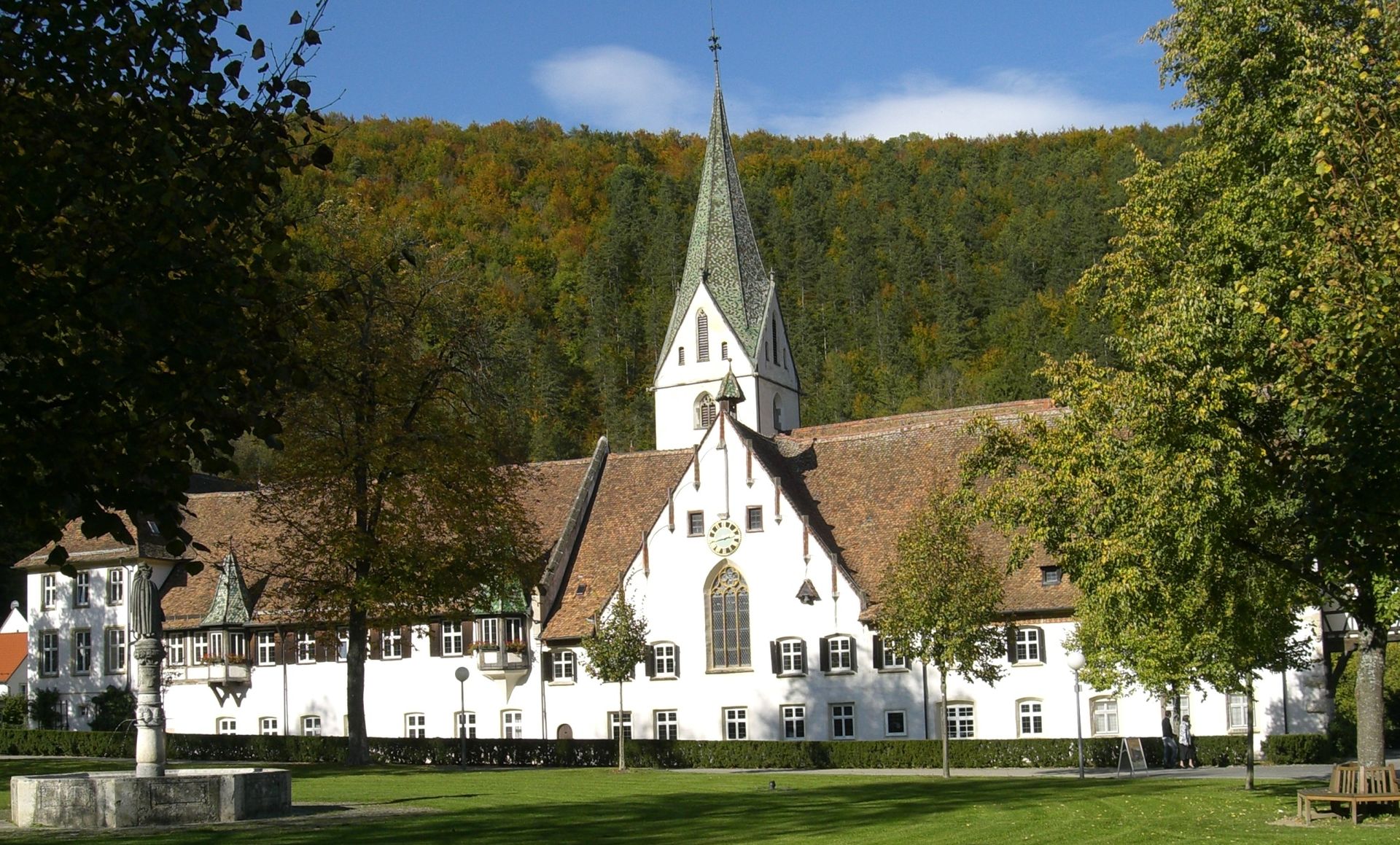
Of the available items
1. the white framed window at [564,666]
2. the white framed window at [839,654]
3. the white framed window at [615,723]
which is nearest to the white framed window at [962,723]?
the white framed window at [839,654]

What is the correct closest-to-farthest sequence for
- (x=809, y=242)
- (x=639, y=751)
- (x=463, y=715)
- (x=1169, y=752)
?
1. (x=1169, y=752)
2. (x=463, y=715)
3. (x=639, y=751)
4. (x=809, y=242)

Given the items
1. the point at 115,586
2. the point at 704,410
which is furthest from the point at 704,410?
the point at 115,586

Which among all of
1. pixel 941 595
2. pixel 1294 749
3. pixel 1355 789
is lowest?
pixel 1294 749

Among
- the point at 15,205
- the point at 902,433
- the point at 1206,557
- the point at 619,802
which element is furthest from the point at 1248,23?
the point at 902,433

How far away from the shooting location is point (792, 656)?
53344mm

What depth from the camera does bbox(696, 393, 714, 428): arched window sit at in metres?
78.2

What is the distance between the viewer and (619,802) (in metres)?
27.0

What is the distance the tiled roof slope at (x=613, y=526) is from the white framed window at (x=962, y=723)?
1286cm

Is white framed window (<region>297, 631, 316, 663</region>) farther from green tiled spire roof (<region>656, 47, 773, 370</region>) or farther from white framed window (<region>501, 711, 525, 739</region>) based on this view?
green tiled spire roof (<region>656, 47, 773, 370</region>)

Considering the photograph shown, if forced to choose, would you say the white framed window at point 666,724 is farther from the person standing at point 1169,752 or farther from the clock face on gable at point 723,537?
the person standing at point 1169,752

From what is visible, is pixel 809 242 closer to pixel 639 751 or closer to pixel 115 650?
pixel 115 650

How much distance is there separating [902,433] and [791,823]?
3656 cm

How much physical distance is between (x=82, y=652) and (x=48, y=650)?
183cm

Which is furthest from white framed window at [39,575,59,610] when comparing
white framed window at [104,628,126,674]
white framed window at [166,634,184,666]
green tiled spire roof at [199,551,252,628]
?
green tiled spire roof at [199,551,252,628]
